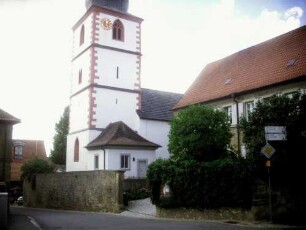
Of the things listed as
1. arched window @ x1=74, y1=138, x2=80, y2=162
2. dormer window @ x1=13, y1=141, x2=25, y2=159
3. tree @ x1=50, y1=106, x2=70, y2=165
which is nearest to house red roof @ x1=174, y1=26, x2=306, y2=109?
arched window @ x1=74, y1=138, x2=80, y2=162

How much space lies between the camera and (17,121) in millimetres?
26656

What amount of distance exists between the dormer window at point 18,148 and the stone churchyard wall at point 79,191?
19.5 metres

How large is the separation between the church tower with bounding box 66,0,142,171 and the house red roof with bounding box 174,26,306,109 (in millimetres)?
6131

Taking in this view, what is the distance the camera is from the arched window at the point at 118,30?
124ft

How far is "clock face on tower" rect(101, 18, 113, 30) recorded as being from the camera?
37.0m

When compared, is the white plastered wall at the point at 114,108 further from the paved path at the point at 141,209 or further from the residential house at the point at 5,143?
the paved path at the point at 141,209

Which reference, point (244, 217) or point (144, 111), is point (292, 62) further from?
point (144, 111)

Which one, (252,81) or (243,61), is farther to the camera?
(243,61)

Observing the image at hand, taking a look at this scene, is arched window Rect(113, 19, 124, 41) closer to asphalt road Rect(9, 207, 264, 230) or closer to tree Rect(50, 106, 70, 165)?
tree Rect(50, 106, 70, 165)

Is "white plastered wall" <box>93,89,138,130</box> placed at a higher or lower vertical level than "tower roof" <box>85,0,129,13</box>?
lower

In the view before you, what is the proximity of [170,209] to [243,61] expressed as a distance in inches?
618

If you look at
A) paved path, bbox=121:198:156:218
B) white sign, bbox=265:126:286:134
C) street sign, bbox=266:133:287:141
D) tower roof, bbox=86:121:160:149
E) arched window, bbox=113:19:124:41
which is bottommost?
paved path, bbox=121:198:156:218

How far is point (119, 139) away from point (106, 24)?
1136 centimetres

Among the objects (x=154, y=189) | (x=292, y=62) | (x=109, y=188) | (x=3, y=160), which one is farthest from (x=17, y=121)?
(x=292, y=62)
